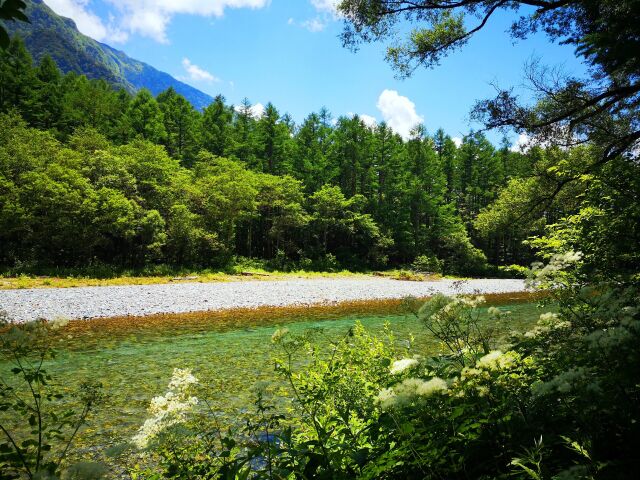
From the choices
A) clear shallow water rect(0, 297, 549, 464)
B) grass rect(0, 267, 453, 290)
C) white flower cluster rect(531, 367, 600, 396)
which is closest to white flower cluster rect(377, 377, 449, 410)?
white flower cluster rect(531, 367, 600, 396)

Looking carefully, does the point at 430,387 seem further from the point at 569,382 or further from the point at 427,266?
the point at 427,266

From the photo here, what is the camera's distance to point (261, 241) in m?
42.9

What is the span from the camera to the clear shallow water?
604 cm

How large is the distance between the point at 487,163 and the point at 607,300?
60.1 meters

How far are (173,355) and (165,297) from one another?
394 inches

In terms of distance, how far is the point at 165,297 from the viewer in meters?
18.5

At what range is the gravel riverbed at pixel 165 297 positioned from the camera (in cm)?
1465

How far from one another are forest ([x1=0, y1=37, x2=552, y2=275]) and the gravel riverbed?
30.8ft

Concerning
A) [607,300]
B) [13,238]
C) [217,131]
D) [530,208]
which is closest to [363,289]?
[530,208]

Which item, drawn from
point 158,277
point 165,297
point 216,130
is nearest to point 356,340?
point 165,297

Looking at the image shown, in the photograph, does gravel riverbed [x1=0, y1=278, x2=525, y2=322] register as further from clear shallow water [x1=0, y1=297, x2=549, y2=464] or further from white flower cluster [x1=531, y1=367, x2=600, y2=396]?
white flower cluster [x1=531, y1=367, x2=600, y2=396]

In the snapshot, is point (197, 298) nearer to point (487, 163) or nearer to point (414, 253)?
point (414, 253)

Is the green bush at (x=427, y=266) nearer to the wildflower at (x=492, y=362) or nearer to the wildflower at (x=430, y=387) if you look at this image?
the wildflower at (x=492, y=362)

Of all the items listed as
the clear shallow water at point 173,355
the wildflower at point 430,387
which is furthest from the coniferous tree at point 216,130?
the wildflower at point 430,387
